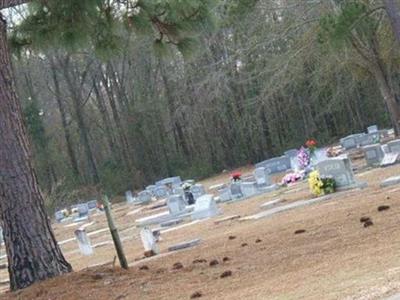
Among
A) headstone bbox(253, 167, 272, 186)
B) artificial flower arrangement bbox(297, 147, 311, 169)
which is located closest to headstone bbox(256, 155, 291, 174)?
headstone bbox(253, 167, 272, 186)

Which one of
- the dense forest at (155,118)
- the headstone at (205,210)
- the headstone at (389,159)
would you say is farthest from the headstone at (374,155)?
the dense forest at (155,118)

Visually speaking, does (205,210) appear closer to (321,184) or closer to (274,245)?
(321,184)

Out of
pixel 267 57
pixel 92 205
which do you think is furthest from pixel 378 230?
pixel 92 205

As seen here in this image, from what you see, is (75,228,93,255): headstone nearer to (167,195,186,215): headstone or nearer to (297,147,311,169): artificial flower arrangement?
(167,195,186,215): headstone

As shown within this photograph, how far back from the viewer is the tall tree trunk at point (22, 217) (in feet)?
26.6

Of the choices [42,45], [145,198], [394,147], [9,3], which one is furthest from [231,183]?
[9,3]

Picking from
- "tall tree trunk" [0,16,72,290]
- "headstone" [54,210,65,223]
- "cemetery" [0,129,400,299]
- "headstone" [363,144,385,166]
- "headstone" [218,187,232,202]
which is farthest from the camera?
"headstone" [54,210,65,223]

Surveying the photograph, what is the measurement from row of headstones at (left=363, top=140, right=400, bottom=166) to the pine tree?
32.4 ft

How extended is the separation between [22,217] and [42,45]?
10.2 ft

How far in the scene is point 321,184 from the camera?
572 inches

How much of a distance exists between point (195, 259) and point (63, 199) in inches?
1309

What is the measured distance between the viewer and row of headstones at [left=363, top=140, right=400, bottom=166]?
62.5 ft

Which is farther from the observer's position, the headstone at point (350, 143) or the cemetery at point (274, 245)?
the headstone at point (350, 143)

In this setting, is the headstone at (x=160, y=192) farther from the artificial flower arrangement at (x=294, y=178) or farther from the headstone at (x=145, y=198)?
the artificial flower arrangement at (x=294, y=178)
